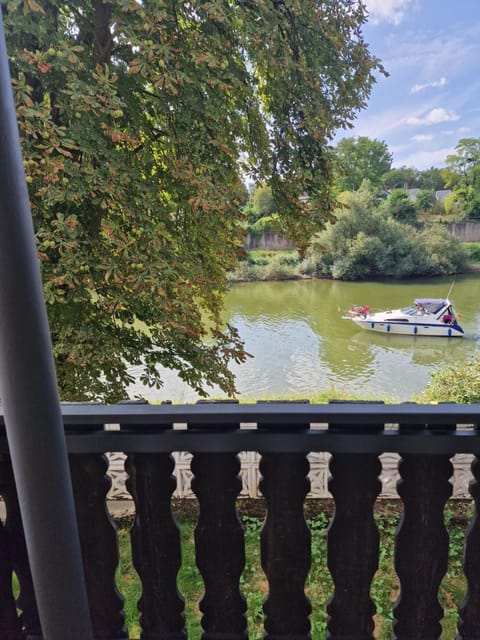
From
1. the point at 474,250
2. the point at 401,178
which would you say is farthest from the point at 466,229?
the point at 401,178

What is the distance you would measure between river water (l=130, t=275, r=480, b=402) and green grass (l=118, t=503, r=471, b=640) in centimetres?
289

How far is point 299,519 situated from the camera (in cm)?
81

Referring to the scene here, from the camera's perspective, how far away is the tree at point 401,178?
78.4 ft

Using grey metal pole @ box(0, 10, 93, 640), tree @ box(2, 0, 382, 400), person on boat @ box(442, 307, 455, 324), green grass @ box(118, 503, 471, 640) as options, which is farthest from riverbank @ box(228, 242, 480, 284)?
grey metal pole @ box(0, 10, 93, 640)

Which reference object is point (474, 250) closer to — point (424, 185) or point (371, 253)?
point (371, 253)

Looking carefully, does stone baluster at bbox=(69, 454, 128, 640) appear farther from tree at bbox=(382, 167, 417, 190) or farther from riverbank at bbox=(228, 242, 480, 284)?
tree at bbox=(382, 167, 417, 190)

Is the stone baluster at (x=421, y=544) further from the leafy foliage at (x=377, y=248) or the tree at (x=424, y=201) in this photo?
the tree at (x=424, y=201)

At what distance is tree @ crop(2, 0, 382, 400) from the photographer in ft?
7.57

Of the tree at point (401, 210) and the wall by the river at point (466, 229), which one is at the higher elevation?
the tree at point (401, 210)

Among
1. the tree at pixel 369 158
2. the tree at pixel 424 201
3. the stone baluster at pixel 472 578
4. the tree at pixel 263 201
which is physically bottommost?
the stone baluster at pixel 472 578

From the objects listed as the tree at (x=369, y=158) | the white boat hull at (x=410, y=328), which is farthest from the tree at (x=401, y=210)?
the white boat hull at (x=410, y=328)

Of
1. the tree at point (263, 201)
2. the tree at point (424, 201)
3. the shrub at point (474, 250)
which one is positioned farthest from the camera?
the tree at point (424, 201)

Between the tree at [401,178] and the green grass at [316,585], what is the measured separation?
78.1 ft

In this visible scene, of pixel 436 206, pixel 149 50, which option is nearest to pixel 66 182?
pixel 149 50
